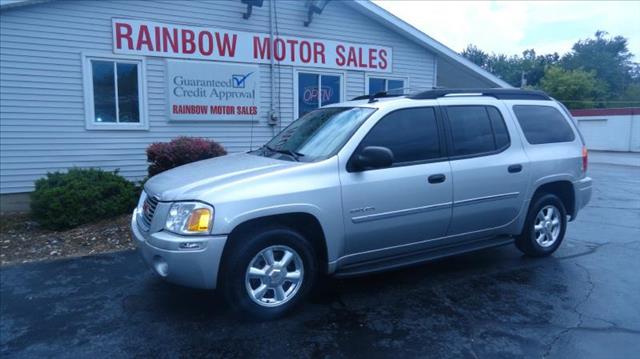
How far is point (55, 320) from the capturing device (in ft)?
13.6

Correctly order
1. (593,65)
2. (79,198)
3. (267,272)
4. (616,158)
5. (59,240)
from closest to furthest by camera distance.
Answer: (267,272) < (59,240) < (79,198) < (616,158) < (593,65)

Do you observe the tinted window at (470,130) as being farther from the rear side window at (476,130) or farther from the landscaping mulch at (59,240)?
the landscaping mulch at (59,240)

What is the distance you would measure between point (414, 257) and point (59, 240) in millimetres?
5132

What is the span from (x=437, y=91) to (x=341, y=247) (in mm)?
1997

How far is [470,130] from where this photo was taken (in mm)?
5027

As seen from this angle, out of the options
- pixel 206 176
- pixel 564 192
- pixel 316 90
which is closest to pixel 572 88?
pixel 316 90

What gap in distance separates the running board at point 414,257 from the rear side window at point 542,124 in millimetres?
1245

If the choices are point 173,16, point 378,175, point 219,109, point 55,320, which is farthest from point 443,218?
point 173,16

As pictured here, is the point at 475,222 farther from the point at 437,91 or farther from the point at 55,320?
the point at 55,320

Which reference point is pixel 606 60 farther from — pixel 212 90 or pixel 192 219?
pixel 192 219

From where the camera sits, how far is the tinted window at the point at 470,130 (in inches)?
194

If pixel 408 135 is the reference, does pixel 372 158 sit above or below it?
below

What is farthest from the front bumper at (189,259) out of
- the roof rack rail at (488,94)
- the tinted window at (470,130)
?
the tinted window at (470,130)

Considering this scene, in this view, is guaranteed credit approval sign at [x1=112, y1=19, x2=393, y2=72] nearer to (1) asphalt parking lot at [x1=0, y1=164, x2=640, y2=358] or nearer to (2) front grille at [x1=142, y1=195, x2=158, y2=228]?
(1) asphalt parking lot at [x1=0, y1=164, x2=640, y2=358]
